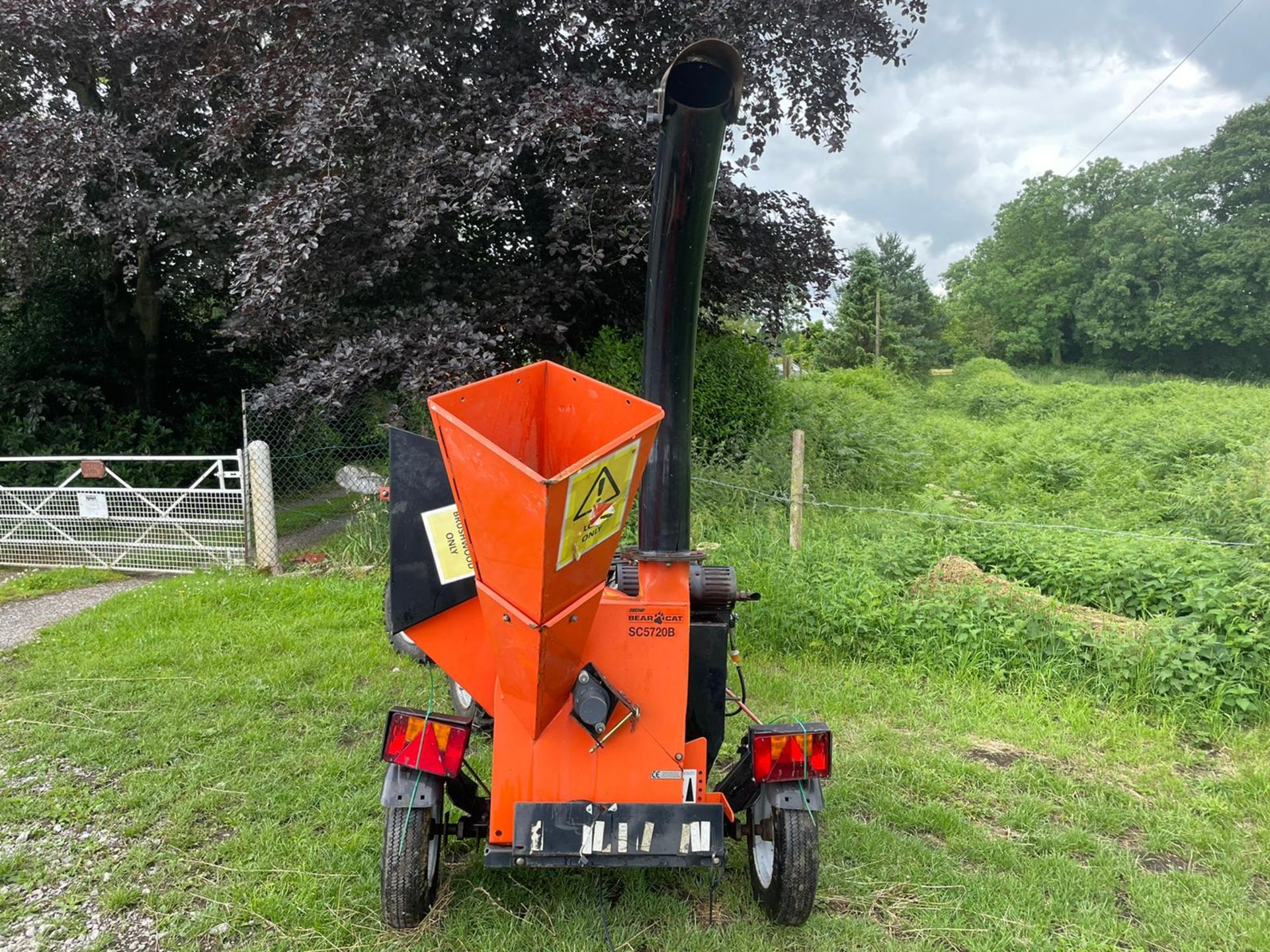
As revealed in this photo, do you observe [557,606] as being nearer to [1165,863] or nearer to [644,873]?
[644,873]

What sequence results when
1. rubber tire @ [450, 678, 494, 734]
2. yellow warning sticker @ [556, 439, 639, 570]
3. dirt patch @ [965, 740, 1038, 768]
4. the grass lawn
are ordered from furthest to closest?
dirt patch @ [965, 740, 1038, 768], rubber tire @ [450, 678, 494, 734], the grass lawn, yellow warning sticker @ [556, 439, 639, 570]

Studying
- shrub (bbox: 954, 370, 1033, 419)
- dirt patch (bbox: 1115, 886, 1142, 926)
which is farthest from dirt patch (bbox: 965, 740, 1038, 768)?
shrub (bbox: 954, 370, 1033, 419)

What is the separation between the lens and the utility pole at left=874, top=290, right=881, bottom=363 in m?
38.2

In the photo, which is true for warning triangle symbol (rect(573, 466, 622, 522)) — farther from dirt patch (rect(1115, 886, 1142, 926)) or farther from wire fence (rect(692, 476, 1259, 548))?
wire fence (rect(692, 476, 1259, 548))

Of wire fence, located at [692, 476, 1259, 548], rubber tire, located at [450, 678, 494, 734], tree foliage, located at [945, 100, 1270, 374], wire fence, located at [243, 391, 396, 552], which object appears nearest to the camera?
rubber tire, located at [450, 678, 494, 734]

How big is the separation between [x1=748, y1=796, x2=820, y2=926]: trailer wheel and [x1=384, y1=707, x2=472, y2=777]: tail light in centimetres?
104

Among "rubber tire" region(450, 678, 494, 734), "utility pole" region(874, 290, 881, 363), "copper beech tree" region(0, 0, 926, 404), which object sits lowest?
"rubber tire" region(450, 678, 494, 734)

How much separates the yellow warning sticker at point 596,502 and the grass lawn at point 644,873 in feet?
4.74

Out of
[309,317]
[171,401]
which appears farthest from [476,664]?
[171,401]

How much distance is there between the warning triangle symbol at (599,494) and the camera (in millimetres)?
1879

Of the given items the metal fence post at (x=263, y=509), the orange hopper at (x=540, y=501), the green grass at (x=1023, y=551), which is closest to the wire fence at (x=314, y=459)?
the metal fence post at (x=263, y=509)

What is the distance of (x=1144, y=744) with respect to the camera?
386cm

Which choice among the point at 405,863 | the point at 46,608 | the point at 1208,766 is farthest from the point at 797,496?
the point at 46,608

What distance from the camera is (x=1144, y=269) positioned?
47.3 m
